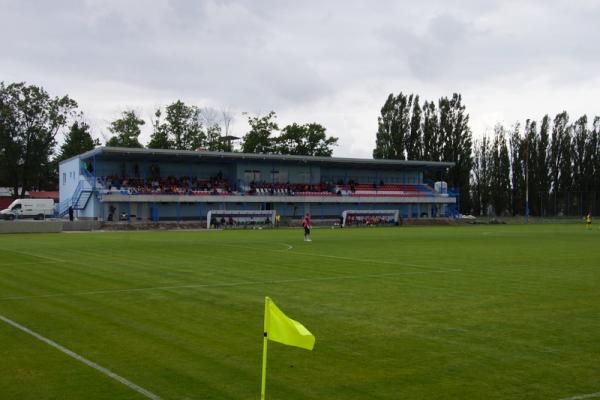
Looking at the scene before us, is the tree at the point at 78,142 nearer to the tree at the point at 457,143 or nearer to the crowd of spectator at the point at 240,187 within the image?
the crowd of spectator at the point at 240,187

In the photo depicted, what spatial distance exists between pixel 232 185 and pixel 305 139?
26.0 meters

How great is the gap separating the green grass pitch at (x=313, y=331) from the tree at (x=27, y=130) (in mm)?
74000

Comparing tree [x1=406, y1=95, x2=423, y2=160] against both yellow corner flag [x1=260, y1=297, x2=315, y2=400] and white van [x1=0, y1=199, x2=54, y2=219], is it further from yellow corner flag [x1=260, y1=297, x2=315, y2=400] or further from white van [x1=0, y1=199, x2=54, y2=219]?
yellow corner flag [x1=260, y1=297, x2=315, y2=400]

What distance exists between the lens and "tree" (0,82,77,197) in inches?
3401

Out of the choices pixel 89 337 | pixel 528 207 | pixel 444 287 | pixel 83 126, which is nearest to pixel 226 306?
pixel 89 337

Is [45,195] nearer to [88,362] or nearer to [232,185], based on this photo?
[232,185]

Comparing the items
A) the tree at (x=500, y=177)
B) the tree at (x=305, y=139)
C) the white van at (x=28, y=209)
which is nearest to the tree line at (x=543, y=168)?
the tree at (x=500, y=177)

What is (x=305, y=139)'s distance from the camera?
97.4m

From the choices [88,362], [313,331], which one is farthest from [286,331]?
[313,331]

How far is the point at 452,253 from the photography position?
2712 cm

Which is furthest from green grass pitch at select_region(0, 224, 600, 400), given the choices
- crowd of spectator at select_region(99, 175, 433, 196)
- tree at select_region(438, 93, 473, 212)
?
tree at select_region(438, 93, 473, 212)

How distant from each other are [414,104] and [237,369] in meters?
88.6

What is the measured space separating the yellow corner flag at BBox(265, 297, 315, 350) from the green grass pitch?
4.55 feet

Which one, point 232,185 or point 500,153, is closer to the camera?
point 232,185
